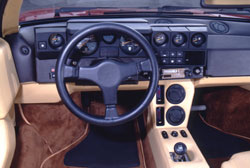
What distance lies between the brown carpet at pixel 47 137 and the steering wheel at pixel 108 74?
755 millimetres

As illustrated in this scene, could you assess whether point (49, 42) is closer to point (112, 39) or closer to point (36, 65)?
point (36, 65)

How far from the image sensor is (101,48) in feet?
4.83

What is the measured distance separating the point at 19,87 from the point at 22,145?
1.36ft

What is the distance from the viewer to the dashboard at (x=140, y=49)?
4.83 feet

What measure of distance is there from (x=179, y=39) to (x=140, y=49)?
0.77ft

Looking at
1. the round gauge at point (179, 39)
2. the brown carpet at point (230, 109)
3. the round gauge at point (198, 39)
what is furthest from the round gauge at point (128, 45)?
the brown carpet at point (230, 109)

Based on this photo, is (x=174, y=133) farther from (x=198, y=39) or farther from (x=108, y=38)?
(x=108, y=38)

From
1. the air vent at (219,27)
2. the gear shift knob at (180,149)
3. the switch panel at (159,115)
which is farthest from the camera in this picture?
the air vent at (219,27)

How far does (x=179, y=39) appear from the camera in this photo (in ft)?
5.19

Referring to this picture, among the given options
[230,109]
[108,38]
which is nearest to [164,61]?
[108,38]

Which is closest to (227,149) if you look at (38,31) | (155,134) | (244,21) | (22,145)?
(155,134)

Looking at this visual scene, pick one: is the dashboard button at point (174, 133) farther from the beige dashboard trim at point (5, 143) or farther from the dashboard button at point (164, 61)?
the beige dashboard trim at point (5, 143)

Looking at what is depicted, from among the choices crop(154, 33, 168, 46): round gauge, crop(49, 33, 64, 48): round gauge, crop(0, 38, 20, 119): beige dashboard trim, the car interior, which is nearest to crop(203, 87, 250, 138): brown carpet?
the car interior

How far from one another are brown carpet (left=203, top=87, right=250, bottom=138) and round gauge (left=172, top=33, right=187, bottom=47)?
3.19 ft
